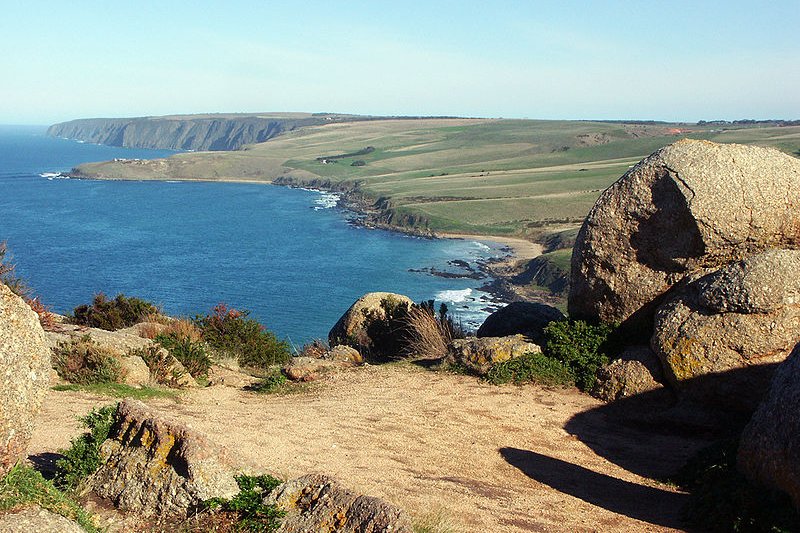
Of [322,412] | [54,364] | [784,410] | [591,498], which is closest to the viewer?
[784,410]

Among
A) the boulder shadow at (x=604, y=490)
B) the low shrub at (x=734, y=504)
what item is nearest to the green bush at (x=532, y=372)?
the boulder shadow at (x=604, y=490)

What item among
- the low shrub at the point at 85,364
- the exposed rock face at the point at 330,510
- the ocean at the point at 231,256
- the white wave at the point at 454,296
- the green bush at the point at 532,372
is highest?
the exposed rock face at the point at 330,510

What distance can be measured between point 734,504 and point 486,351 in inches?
272

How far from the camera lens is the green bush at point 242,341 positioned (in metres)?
16.8

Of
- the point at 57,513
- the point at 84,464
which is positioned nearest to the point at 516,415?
the point at 84,464

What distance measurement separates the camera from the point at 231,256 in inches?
2980

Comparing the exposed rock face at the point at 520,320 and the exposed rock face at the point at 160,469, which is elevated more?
the exposed rock face at the point at 160,469

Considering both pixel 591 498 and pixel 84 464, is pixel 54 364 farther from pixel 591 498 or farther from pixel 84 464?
pixel 591 498

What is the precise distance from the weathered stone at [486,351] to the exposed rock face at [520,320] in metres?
1.60

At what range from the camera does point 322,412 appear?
11242 millimetres

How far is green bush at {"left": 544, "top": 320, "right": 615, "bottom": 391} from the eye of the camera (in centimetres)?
1343

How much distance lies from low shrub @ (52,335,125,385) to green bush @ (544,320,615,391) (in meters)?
7.83

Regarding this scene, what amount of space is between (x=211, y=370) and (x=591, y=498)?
8640 mm

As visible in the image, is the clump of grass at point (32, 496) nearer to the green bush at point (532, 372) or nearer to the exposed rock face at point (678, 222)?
the green bush at point (532, 372)
